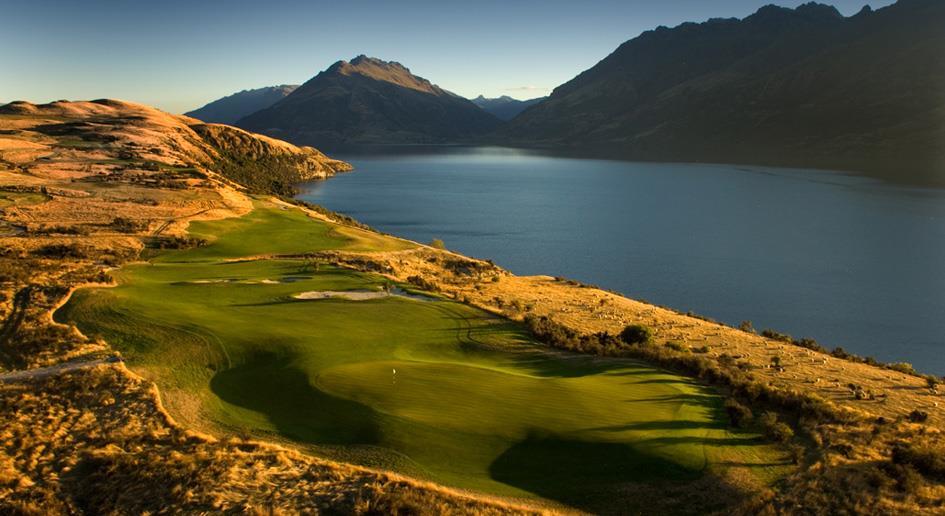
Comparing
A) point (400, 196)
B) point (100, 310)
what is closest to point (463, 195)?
point (400, 196)

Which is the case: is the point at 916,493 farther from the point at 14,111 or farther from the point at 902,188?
the point at 14,111

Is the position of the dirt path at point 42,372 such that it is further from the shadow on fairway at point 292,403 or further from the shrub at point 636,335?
the shrub at point 636,335

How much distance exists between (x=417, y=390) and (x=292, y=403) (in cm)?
535

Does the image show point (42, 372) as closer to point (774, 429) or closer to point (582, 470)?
point (582, 470)

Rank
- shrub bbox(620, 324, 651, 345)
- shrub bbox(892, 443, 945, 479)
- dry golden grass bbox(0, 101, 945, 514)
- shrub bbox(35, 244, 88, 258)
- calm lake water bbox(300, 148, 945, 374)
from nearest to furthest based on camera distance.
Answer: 1. dry golden grass bbox(0, 101, 945, 514)
2. shrub bbox(892, 443, 945, 479)
3. shrub bbox(620, 324, 651, 345)
4. shrub bbox(35, 244, 88, 258)
5. calm lake water bbox(300, 148, 945, 374)

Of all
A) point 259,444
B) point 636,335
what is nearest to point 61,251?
point 259,444

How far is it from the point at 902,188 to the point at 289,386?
170860 mm

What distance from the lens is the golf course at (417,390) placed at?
797 inches

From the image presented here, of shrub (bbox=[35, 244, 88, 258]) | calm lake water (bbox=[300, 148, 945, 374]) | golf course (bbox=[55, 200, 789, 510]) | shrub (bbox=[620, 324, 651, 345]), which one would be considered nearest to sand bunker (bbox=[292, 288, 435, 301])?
golf course (bbox=[55, 200, 789, 510])

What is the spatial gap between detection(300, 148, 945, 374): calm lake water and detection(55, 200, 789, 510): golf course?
3340 cm

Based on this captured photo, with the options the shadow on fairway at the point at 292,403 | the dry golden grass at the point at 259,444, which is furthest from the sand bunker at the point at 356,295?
the shadow on fairway at the point at 292,403

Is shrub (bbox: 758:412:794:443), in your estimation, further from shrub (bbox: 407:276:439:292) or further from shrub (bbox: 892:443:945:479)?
shrub (bbox: 407:276:439:292)

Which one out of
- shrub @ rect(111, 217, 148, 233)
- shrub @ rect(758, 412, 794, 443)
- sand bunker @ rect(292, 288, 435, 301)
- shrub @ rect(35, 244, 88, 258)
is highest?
shrub @ rect(111, 217, 148, 233)

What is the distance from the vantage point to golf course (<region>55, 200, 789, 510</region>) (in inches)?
797
